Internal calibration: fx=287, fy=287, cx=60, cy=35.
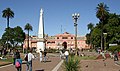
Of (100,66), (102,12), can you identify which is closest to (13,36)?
(102,12)

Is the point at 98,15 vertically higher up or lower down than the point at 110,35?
higher up

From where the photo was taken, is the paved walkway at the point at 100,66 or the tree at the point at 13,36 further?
the tree at the point at 13,36

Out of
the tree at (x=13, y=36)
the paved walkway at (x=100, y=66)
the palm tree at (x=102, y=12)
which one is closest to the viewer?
the paved walkway at (x=100, y=66)

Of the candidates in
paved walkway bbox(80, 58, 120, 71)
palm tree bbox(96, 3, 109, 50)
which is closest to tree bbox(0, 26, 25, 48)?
palm tree bbox(96, 3, 109, 50)

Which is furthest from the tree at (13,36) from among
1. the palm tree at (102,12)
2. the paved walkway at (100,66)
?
the paved walkway at (100,66)

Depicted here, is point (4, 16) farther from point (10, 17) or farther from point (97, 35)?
point (97, 35)

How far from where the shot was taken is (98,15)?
8550cm

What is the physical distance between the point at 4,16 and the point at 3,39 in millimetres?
16548

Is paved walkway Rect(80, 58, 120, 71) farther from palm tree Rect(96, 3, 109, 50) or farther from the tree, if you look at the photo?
the tree

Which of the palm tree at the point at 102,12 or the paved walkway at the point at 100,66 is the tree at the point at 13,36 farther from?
the paved walkway at the point at 100,66

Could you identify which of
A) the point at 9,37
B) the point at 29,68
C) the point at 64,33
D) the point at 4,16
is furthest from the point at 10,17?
the point at 29,68

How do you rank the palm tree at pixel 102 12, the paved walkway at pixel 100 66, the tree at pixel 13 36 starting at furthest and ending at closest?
the tree at pixel 13 36
the palm tree at pixel 102 12
the paved walkway at pixel 100 66

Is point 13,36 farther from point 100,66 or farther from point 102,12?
point 100,66

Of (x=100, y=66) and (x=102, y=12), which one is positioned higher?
(x=102, y=12)
